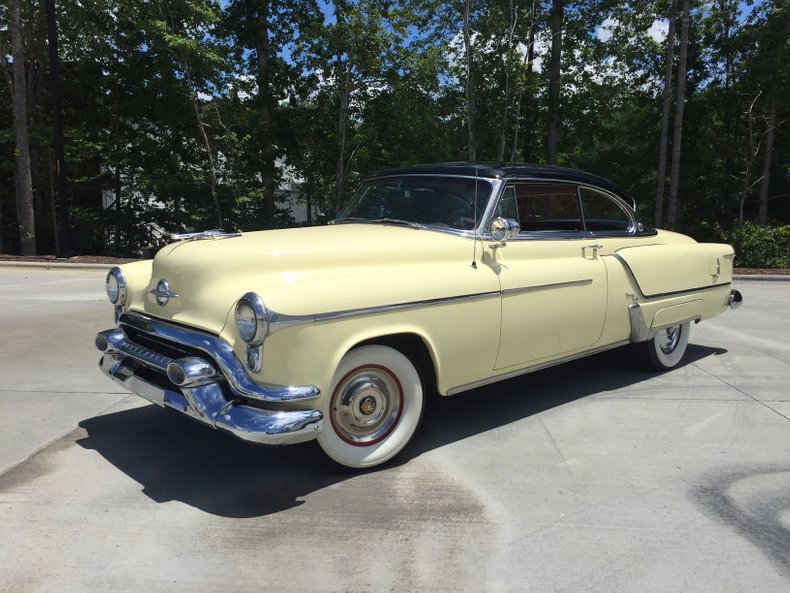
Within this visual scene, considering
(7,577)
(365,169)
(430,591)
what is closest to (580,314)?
(430,591)

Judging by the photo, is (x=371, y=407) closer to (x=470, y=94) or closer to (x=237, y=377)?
(x=237, y=377)

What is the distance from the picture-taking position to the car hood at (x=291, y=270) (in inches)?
124

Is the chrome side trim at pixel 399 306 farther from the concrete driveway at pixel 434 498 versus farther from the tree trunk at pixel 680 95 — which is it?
the tree trunk at pixel 680 95

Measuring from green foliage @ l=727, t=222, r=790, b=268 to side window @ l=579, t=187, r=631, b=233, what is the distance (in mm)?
11573

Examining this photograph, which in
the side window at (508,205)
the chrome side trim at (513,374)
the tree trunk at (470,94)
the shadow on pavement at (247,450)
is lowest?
the shadow on pavement at (247,450)

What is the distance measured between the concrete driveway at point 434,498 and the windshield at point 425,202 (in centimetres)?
147

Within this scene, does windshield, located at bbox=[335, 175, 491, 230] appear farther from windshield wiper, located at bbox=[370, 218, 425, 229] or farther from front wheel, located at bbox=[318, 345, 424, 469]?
front wheel, located at bbox=[318, 345, 424, 469]

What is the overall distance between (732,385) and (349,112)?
43.5 ft

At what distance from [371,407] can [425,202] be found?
5.30 ft

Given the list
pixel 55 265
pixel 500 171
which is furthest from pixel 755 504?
pixel 55 265

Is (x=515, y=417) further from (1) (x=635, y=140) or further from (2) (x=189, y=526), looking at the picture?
(1) (x=635, y=140)

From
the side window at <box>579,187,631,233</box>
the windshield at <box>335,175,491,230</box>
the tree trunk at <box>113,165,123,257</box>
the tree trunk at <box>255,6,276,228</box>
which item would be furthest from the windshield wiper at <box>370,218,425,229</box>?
the tree trunk at <box>113,165,123,257</box>

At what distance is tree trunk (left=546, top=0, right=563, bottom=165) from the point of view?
18031 mm

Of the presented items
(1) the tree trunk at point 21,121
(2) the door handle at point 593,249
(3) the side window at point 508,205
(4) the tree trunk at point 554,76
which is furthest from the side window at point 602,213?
(1) the tree trunk at point 21,121
